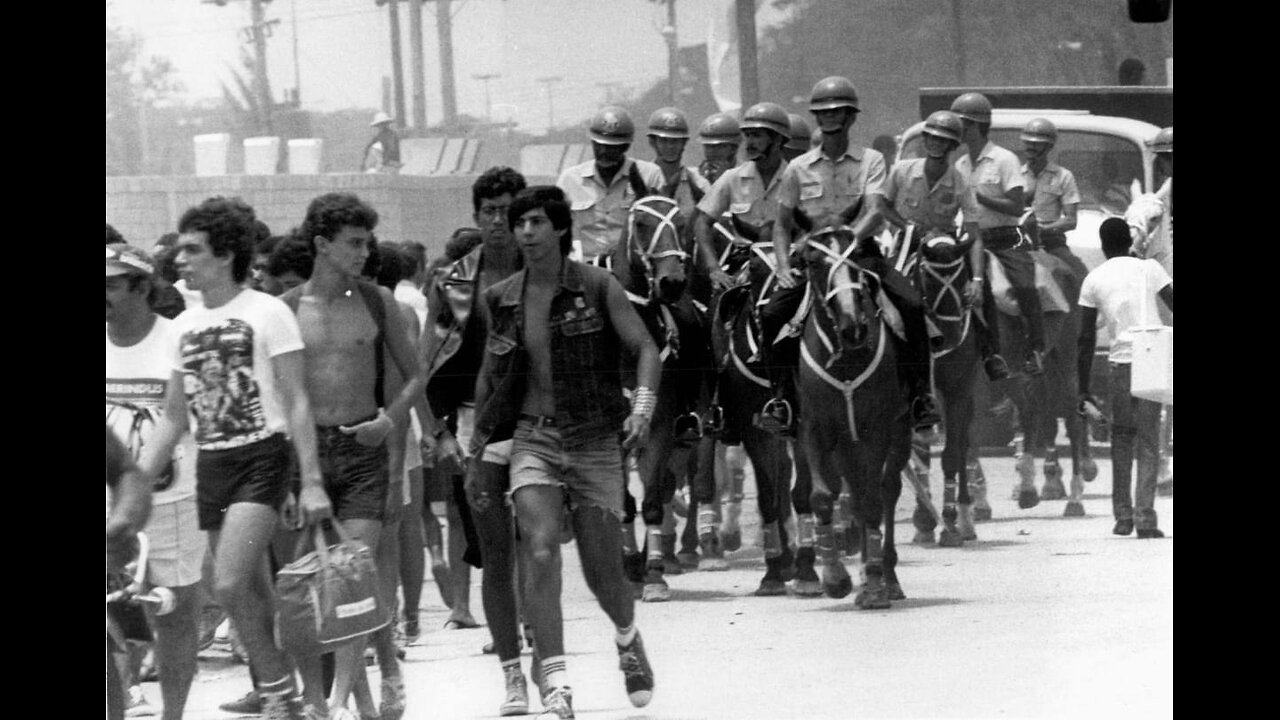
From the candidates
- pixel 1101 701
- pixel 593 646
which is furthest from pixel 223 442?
pixel 1101 701

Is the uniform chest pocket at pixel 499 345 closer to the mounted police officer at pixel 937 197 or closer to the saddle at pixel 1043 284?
the mounted police officer at pixel 937 197

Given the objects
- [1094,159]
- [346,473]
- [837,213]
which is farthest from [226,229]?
[1094,159]

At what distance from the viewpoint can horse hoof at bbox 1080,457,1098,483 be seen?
421 inches

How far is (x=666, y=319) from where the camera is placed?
10.2 metres

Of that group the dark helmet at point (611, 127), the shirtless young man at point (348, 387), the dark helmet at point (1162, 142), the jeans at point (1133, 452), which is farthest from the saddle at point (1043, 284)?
the shirtless young man at point (348, 387)

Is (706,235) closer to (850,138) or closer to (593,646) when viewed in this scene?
(850,138)

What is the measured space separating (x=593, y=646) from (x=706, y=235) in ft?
6.15

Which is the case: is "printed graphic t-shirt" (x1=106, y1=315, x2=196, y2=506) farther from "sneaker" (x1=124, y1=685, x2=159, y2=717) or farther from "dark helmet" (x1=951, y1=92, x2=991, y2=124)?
"dark helmet" (x1=951, y1=92, x2=991, y2=124)

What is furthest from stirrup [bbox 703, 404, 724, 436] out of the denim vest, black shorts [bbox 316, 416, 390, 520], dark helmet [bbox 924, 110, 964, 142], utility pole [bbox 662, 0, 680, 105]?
black shorts [bbox 316, 416, 390, 520]

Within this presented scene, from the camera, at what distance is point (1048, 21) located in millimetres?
9688

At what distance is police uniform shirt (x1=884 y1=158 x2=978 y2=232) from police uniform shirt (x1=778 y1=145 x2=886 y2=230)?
10cm

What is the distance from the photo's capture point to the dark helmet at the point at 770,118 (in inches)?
394

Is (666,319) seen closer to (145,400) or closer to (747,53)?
(747,53)

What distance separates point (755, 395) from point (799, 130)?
117cm
